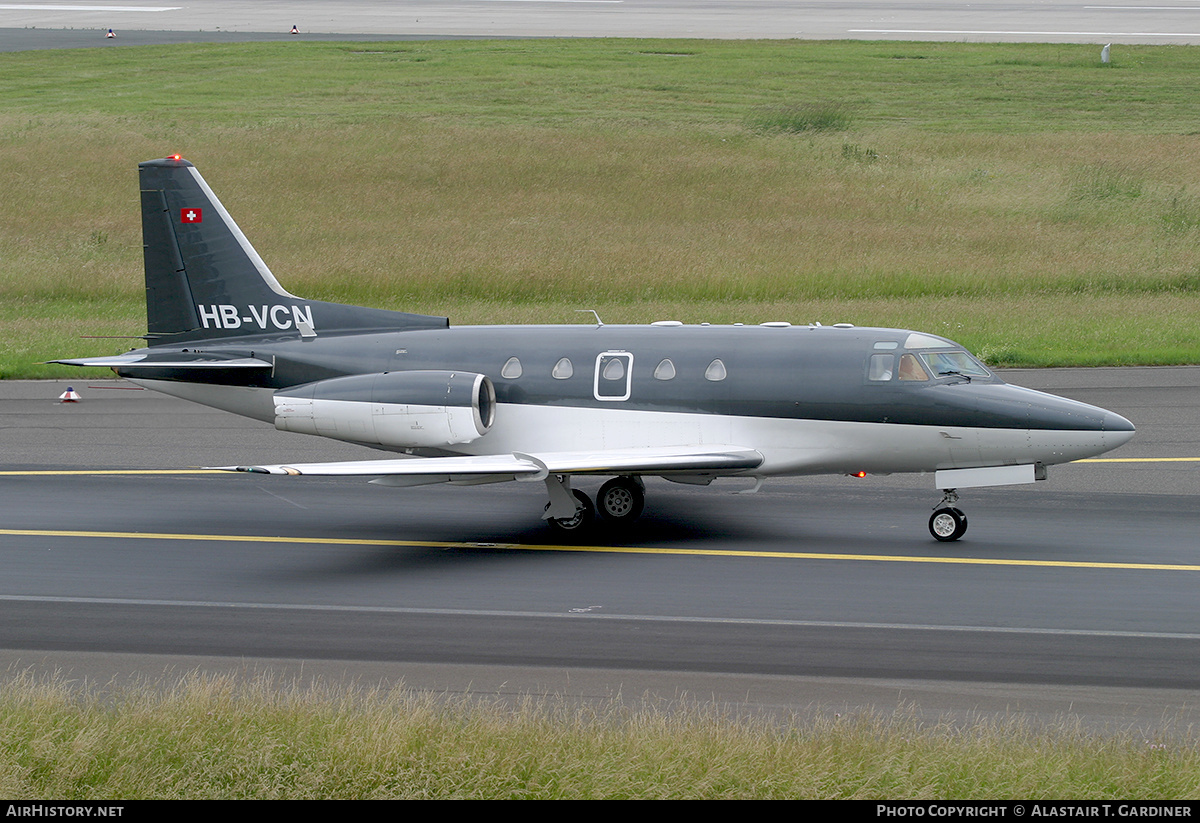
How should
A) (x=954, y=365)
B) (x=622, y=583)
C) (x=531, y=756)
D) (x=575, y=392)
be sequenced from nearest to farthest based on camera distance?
(x=531, y=756) → (x=622, y=583) → (x=954, y=365) → (x=575, y=392)

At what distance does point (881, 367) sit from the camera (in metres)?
18.6

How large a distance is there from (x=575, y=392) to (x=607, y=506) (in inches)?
72.1

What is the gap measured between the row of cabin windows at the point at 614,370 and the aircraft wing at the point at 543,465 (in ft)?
3.60

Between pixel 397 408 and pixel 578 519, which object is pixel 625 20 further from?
pixel 578 519

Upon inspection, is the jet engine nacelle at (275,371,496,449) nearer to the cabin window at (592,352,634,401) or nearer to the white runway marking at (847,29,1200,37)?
the cabin window at (592,352,634,401)

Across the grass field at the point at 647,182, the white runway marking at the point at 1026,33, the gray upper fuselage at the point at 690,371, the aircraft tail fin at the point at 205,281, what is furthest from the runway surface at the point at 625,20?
the gray upper fuselage at the point at 690,371

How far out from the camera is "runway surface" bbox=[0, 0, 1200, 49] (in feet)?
236

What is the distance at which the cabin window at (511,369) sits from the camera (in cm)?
2003

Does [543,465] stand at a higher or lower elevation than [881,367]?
lower

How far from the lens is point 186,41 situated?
74188mm

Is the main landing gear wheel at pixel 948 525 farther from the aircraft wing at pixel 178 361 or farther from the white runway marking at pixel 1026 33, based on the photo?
the white runway marking at pixel 1026 33

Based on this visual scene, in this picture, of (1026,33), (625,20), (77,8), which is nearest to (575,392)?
(1026,33)

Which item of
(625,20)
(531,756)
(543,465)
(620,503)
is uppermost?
(625,20)

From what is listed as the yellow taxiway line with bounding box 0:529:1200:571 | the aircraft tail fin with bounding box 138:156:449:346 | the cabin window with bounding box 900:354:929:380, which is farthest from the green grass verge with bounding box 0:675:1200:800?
the aircraft tail fin with bounding box 138:156:449:346
